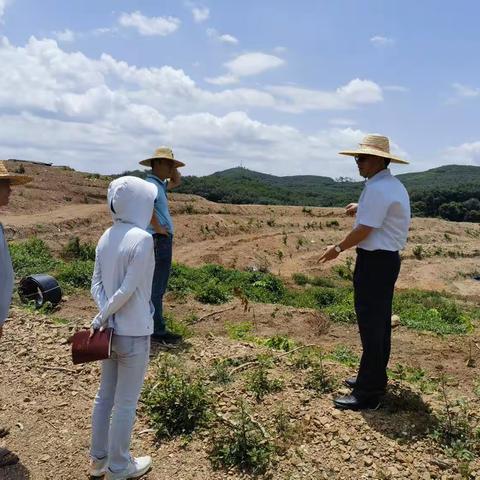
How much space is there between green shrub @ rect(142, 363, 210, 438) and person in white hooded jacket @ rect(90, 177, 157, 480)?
695 mm

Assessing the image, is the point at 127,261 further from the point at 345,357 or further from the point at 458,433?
the point at 345,357

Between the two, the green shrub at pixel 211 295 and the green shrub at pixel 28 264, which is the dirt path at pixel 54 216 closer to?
the green shrub at pixel 28 264

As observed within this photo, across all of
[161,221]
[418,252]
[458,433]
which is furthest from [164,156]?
[418,252]

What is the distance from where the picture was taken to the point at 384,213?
133 inches

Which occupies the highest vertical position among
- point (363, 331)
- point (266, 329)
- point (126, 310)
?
point (126, 310)

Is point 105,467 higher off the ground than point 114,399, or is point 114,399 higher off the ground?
point 114,399

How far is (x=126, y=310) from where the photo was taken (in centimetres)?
271

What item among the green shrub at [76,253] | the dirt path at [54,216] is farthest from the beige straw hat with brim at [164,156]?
the dirt path at [54,216]

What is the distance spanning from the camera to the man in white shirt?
3410 mm

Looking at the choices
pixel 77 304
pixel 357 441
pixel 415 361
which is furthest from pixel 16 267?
pixel 357 441

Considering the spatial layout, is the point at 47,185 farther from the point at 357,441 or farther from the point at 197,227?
the point at 357,441

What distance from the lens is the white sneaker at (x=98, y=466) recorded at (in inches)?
117

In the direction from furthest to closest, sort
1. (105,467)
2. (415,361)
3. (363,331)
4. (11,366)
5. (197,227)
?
(197,227) < (415,361) < (11,366) < (363,331) < (105,467)

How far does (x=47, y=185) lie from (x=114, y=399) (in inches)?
861
